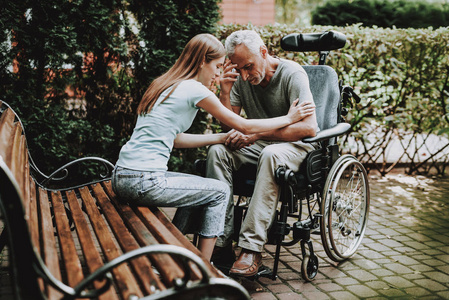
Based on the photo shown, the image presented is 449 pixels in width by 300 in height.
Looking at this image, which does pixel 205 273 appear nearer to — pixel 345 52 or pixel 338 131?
pixel 338 131

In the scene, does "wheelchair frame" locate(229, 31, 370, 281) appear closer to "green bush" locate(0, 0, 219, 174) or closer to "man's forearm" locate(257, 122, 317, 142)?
"man's forearm" locate(257, 122, 317, 142)

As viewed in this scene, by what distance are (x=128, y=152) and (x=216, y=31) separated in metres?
3.00

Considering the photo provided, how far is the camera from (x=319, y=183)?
11.9 feet

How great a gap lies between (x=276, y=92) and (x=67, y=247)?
2.09 metres

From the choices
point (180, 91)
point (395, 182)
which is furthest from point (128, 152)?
point (395, 182)

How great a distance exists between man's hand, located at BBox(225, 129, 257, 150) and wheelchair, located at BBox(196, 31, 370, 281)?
211 mm

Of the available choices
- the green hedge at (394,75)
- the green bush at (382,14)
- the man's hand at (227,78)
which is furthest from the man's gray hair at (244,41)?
the green bush at (382,14)

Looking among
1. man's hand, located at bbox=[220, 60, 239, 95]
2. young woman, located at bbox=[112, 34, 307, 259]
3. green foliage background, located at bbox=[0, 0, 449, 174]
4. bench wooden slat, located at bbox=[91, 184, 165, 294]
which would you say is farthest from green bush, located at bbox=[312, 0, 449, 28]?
bench wooden slat, located at bbox=[91, 184, 165, 294]

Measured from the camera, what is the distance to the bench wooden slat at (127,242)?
1.96 metres

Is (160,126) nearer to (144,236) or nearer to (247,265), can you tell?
(144,236)

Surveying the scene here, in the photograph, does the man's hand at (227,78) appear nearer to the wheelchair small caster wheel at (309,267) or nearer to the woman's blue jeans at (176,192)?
the woman's blue jeans at (176,192)

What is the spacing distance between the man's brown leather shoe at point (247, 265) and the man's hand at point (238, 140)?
0.81 metres

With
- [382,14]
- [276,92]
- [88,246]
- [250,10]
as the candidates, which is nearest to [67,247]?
[88,246]

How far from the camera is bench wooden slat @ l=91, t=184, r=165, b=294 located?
1.96 m
